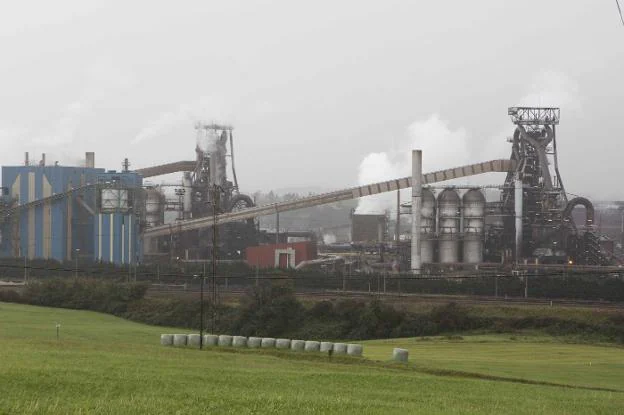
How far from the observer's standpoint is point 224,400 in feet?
54.5

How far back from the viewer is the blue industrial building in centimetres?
7644

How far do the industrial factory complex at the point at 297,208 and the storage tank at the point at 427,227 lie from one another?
0.07 metres

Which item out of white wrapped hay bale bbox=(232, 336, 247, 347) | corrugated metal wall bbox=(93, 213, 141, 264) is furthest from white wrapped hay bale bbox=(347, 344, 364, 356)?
corrugated metal wall bbox=(93, 213, 141, 264)

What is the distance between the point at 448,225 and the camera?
69.4 metres

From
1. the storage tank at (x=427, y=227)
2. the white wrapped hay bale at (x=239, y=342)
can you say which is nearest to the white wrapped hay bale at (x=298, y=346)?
the white wrapped hay bale at (x=239, y=342)

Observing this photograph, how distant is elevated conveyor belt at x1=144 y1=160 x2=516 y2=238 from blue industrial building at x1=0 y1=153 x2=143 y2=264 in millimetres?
2830

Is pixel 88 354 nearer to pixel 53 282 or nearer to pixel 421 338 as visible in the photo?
pixel 421 338

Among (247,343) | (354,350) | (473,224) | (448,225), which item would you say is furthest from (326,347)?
(473,224)

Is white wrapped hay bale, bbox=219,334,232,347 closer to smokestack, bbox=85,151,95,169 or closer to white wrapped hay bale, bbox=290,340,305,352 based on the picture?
white wrapped hay bale, bbox=290,340,305,352

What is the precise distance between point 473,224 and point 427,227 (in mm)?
3080

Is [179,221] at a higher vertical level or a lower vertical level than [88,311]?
higher

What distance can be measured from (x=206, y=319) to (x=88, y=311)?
28.8 ft

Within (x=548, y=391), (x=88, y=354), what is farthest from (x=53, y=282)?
(x=548, y=391)

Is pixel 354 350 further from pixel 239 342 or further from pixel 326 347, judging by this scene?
pixel 239 342
